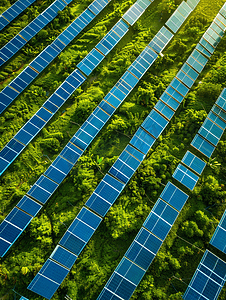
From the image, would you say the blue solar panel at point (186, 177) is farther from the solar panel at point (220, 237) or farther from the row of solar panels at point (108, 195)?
the solar panel at point (220, 237)

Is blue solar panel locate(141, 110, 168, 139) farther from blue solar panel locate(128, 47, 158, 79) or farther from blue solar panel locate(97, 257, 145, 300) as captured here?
blue solar panel locate(97, 257, 145, 300)

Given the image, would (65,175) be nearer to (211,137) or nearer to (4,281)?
(4,281)

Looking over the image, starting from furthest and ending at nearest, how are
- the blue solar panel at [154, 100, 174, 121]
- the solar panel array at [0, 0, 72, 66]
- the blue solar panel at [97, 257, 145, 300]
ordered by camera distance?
the solar panel array at [0, 0, 72, 66] < the blue solar panel at [154, 100, 174, 121] < the blue solar panel at [97, 257, 145, 300]

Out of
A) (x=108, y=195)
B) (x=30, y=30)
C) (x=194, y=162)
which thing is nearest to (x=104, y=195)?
(x=108, y=195)

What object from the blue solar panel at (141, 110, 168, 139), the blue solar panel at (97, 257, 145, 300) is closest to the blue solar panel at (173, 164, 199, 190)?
the blue solar panel at (141, 110, 168, 139)

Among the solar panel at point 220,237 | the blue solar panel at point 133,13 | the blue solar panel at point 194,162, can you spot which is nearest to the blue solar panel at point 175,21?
the blue solar panel at point 133,13

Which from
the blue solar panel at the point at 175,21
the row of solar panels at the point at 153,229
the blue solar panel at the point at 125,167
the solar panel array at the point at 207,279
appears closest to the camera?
the row of solar panels at the point at 153,229
